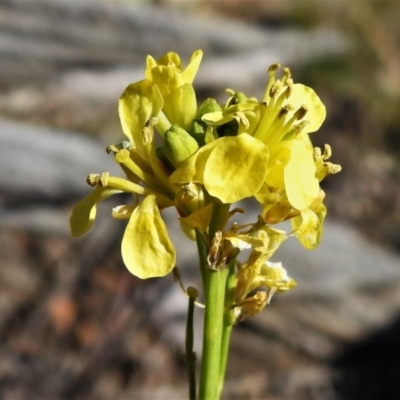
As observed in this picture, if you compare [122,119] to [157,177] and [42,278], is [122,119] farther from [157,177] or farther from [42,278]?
[42,278]

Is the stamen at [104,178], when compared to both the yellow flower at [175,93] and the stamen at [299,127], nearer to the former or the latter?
the yellow flower at [175,93]

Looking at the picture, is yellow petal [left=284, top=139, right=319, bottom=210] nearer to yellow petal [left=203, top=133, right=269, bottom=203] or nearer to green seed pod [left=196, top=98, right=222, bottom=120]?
yellow petal [left=203, top=133, right=269, bottom=203]

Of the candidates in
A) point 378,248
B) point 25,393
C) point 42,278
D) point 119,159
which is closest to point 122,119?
point 119,159

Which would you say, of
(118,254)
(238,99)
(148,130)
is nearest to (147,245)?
(148,130)

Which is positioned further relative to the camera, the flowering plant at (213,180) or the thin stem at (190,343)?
the thin stem at (190,343)

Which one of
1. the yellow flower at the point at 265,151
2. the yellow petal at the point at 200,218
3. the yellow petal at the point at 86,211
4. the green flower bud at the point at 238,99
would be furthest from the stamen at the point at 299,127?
the yellow petal at the point at 86,211

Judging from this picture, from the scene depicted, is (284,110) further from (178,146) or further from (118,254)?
(118,254)

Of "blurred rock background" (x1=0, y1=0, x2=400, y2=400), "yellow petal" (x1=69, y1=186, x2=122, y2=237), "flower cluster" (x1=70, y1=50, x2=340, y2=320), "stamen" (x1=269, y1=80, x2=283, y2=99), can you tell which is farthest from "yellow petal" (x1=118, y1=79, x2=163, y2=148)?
"blurred rock background" (x1=0, y1=0, x2=400, y2=400)
